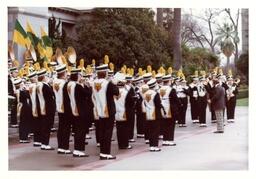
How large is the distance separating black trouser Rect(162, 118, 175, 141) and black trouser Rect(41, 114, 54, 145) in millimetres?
1295

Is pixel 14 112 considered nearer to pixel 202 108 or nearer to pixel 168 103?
pixel 168 103

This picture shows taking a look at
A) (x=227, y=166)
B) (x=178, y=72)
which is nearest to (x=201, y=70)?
(x=178, y=72)

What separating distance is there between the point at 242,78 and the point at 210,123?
29.0 inches

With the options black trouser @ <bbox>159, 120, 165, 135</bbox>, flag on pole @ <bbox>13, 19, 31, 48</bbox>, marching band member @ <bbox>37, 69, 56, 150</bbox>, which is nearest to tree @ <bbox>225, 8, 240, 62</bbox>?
black trouser @ <bbox>159, 120, 165, 135</bbox>

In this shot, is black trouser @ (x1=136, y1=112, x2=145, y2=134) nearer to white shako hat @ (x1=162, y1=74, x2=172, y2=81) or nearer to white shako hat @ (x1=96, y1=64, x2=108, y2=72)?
white shako hat @ (x1=162, y1=74, x2=172, y2=81)

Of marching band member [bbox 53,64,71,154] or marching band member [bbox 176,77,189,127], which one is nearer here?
marching band member [bbox 53,64,71,154]

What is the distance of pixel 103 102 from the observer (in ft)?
42.3

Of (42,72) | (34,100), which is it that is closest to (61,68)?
(42,72)

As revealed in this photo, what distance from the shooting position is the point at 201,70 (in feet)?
44.4

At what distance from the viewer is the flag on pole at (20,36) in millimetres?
13008

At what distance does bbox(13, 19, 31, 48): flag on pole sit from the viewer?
1301 centimetres

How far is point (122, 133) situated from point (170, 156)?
0.78 metres

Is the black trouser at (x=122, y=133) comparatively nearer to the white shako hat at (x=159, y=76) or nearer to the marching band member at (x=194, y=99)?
the white shako hat at (x=159, y=76)
